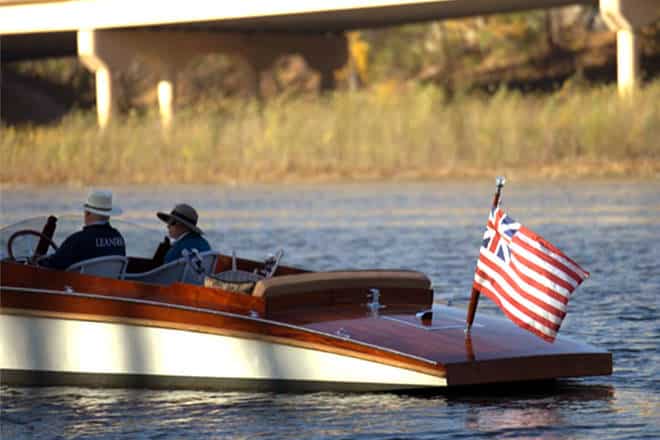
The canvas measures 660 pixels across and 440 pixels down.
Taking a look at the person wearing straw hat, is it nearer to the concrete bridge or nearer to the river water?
the river water

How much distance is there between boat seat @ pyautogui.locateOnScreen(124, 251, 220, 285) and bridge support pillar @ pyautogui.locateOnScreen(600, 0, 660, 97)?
1028 inches

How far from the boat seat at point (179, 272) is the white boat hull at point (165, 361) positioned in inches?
29.4

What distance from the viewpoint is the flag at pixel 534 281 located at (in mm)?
11961

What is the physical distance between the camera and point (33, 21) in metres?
46.2

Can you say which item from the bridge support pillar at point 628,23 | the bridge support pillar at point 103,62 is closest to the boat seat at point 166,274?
the bridge support pillar at point 628,23

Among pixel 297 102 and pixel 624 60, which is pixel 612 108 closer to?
pixel 624 60

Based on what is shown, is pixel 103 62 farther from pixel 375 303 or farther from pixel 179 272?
pixel 375 303

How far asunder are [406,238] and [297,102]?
13503 mm

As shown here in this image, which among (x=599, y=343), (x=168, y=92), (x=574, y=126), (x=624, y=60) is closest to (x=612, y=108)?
(x=574, y=126)

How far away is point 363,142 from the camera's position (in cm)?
3866

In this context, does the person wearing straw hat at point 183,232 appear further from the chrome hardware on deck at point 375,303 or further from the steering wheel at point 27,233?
the chrome hardware on deck at point 375,303

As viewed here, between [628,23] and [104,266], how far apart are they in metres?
28.1

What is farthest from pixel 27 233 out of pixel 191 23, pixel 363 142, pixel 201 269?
pixel 191 23

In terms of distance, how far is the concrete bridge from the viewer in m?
42.7
